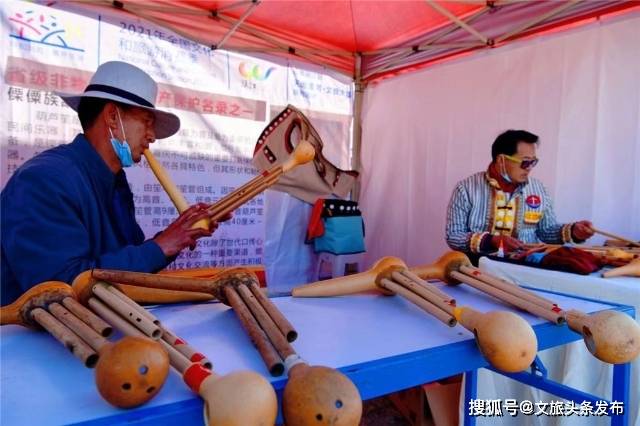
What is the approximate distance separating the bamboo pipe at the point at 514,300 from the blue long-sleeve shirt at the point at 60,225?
860 mm

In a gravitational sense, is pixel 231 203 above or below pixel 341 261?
above

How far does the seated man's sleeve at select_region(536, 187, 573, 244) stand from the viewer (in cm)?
255

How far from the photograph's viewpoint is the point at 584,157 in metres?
2.69

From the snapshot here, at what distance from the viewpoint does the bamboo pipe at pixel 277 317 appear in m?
0.72

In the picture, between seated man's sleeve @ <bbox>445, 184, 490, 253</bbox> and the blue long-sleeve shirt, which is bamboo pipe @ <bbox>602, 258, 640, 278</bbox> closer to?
seated man's sleeve @ <bbox>445, 184, 490, 253</bbox>

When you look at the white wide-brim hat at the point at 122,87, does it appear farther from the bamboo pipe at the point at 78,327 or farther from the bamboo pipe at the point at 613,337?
the bamboo pipe at the point at 613,337

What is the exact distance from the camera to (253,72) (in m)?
3.35

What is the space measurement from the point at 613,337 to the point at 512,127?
98.6 inches

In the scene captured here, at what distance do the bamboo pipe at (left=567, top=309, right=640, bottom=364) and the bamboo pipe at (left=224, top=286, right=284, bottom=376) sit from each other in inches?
22.9

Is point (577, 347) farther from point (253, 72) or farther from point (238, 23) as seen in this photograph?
point (253, 72)

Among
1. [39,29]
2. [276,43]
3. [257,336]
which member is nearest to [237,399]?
[257,336]

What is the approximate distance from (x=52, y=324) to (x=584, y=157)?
282cm

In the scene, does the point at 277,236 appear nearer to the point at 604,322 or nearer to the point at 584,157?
the point at 584,157

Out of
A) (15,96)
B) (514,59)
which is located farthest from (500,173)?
(15,96)
